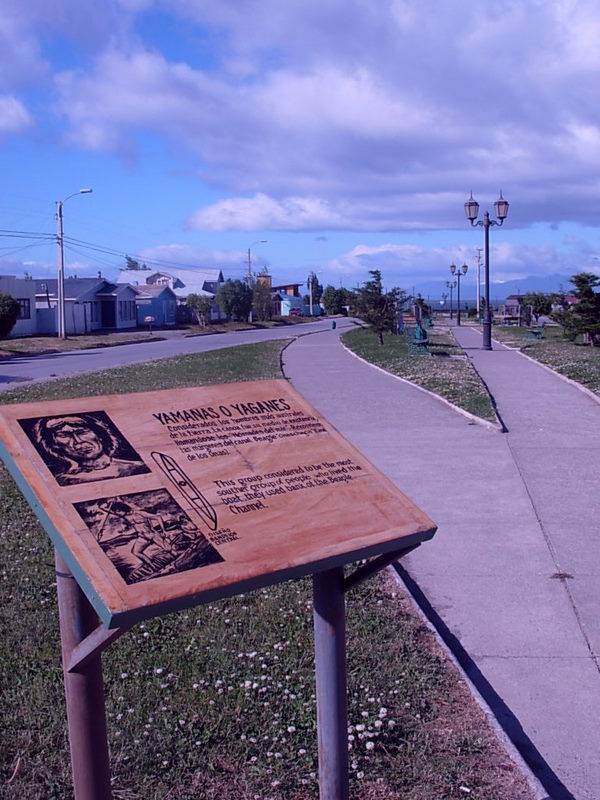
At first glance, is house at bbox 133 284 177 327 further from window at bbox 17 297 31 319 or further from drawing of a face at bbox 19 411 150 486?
drawing of a face at bbox 19 411 150 486

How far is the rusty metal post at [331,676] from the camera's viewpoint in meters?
3.04

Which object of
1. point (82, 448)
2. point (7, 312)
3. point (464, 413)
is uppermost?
point (7, 312)

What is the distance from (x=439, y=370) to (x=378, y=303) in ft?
33.3

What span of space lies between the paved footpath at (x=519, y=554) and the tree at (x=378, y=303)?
1543 centimetres

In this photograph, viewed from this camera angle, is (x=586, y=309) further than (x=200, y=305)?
No

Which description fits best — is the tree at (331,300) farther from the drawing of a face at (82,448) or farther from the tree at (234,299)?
the drawing of a face at (82,448)

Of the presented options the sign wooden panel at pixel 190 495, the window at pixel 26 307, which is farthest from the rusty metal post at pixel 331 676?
the window at pixel 26 307

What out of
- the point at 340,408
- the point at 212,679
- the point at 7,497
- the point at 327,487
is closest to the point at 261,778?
the point at 212,679

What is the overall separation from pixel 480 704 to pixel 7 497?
5539 mm

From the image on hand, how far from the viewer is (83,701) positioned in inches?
109

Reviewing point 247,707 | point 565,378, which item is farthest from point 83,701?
point 565,378

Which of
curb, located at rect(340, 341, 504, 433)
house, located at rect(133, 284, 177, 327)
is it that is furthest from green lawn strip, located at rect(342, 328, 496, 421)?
house, located at rect(133, 284, 177, 327)

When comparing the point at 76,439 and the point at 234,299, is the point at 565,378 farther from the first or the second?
the point at 234,299

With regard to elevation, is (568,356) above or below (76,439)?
below
